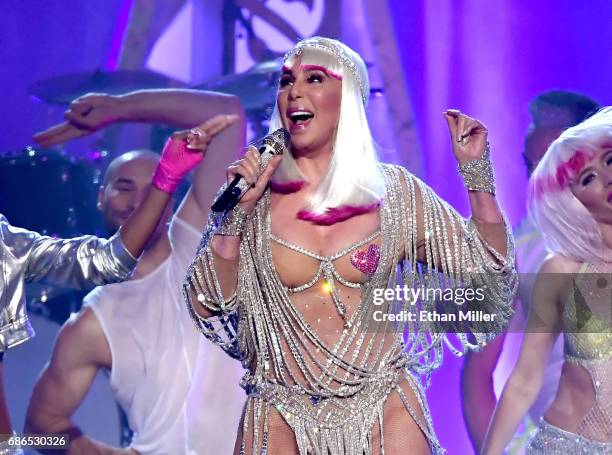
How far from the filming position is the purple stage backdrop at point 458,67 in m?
4.11

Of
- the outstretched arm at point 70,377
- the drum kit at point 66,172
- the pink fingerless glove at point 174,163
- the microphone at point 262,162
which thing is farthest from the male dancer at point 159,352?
the microphone at point 262,162

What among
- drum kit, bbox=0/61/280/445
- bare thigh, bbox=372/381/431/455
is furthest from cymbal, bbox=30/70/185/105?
bare thigh, bbox=372/381/431/455

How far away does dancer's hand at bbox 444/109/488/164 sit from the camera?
267 cm

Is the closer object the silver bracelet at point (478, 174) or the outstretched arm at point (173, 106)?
the silver bracelet at point (478, 174)

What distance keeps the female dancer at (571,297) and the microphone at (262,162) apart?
1127 mm

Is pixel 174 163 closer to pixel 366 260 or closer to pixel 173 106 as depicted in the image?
pixel 366 260

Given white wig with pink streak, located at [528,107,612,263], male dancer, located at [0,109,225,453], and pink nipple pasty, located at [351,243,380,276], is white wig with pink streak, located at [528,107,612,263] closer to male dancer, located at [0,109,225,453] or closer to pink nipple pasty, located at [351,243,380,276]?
pink nipple pasty, located at [351,243,380,276]

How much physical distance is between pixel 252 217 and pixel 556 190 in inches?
48.2

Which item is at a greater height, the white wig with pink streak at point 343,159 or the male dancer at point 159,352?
the white wig with pink streak at point 343,159

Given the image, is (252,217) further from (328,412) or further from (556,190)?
(556,190)

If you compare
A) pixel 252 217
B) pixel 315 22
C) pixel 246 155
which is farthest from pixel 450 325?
pixel 315 22

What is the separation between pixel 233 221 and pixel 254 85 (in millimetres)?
1728

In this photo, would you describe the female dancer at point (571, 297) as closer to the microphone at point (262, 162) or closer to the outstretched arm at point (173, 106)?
the microphone at point (262, 162)

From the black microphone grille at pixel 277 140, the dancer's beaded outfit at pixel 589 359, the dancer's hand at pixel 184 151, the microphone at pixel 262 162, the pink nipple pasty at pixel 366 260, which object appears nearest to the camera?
the microphone at pixel 262 162
